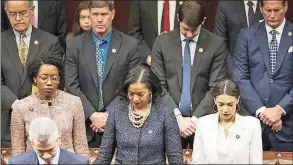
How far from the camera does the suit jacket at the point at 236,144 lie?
502cm

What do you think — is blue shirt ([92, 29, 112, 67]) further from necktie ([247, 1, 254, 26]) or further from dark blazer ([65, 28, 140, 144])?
necktie ([247, 1, 254, 26])

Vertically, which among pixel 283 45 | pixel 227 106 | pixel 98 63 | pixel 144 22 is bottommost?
pixel 227 106

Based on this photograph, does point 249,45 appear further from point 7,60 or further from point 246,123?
point 7,60

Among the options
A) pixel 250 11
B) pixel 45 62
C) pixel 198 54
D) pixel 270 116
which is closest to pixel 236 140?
pixel 270 116

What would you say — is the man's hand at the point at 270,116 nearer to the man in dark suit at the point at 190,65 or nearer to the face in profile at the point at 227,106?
the man in dark suit at the point at 190,65

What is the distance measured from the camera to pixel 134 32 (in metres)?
6.70

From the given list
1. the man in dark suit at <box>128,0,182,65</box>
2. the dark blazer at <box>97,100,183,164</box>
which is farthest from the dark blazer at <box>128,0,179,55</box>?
the dark blazer at <box>97,100,183,164</box>

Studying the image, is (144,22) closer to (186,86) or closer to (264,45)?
(186,86)

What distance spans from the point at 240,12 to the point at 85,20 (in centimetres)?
124

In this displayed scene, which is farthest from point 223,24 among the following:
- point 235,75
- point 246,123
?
point 246,123

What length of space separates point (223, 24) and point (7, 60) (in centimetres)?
173

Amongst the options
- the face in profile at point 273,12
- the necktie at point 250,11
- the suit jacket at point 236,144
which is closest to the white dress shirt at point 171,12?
the necktie at point 250,11

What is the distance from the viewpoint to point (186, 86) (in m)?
6.07

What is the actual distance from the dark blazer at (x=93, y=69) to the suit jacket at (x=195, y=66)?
21 cm
